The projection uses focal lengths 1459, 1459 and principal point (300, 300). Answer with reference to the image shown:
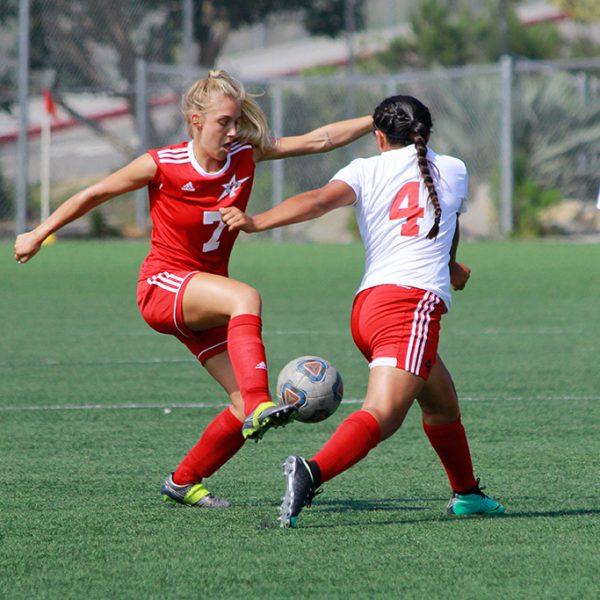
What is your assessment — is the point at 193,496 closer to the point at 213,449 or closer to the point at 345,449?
the point at 213,449

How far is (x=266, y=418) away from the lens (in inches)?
195

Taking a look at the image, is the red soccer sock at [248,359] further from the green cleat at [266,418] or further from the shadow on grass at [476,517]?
the shadow on grass at [476,517]

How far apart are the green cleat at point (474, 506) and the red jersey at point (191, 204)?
52.4 inches

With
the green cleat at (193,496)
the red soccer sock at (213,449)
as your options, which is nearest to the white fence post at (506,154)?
the red soccer sock at (213,449)

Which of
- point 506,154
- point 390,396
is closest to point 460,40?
point 506,154

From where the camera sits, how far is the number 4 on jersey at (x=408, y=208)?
5207 mm

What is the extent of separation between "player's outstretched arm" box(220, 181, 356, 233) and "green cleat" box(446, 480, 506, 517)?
4.19ft

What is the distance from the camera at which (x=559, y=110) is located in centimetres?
2659

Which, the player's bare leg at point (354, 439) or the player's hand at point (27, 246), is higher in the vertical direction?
the player's hand at point (27, 246)

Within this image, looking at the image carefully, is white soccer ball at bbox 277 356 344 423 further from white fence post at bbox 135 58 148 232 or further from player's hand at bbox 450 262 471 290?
white fence post at bbox 135 58 148 232

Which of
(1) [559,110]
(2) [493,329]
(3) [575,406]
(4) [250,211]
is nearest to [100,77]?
(4) [250,211]

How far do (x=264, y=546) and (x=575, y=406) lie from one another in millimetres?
3821

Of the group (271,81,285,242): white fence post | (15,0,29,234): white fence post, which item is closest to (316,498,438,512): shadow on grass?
(15,0,29,234): white fence post

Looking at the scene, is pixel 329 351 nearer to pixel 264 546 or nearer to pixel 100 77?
pixel 264 546
